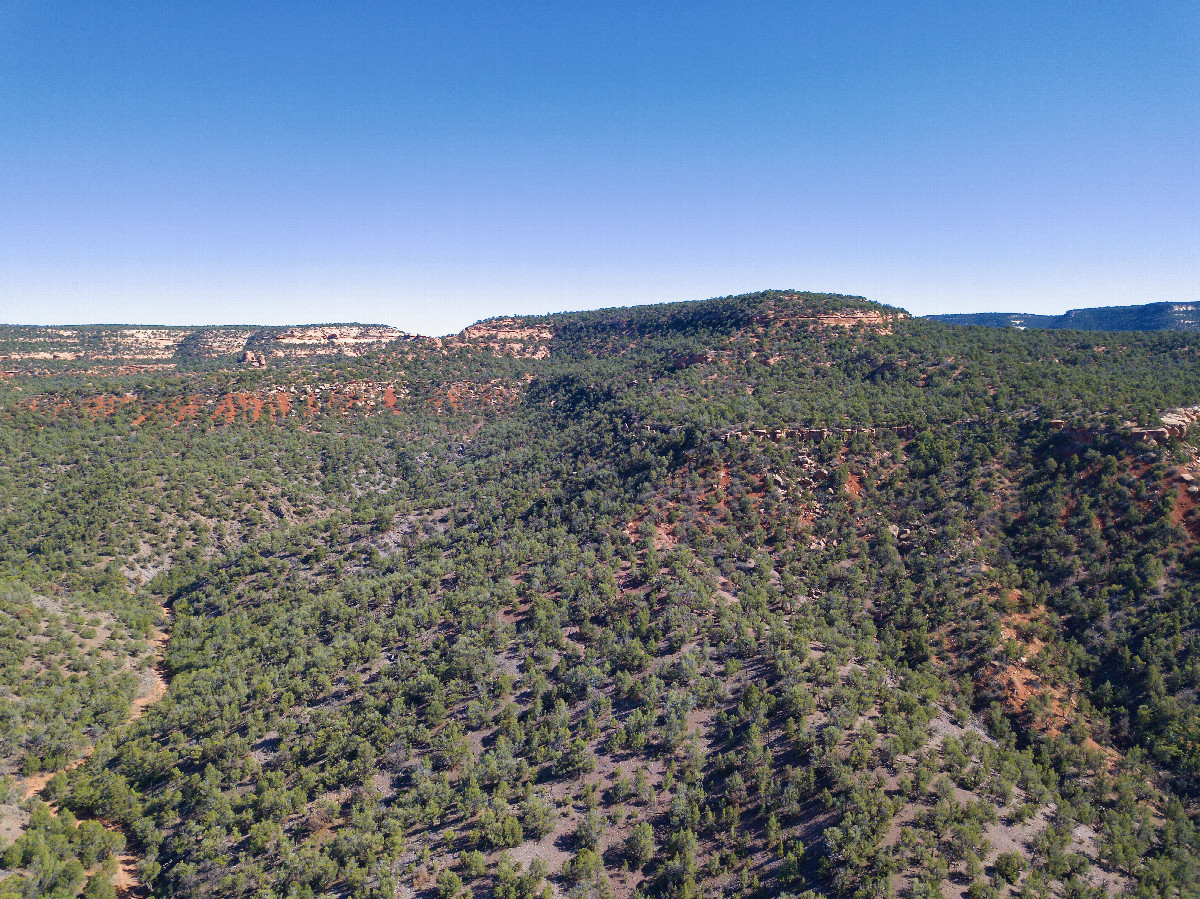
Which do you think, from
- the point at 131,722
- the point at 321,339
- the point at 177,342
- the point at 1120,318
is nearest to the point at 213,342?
the point at 177,342

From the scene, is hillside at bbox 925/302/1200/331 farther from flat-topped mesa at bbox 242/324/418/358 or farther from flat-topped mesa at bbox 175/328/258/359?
flat-topped mesa at bbox 175/328/258/359

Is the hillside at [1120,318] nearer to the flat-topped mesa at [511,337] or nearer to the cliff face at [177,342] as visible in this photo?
the flat-topped mesa at [511,337]

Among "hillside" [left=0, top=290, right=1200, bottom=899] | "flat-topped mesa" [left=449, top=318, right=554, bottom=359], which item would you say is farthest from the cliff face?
A: "hillside" [left=0, top=290, right=1200, bottom=899]

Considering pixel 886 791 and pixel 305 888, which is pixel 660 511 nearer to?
pixel 886 791

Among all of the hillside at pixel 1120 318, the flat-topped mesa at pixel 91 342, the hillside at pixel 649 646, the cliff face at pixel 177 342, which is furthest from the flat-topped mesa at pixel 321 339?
the hillside at pixel 1120 318

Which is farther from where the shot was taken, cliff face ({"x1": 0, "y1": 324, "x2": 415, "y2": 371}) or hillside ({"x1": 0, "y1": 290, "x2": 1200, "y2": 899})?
cliff face ({"x1": 0, "y1": 324, "x2": 415, "y2": 371})

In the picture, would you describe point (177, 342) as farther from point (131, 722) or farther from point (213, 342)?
point (131, 722)
